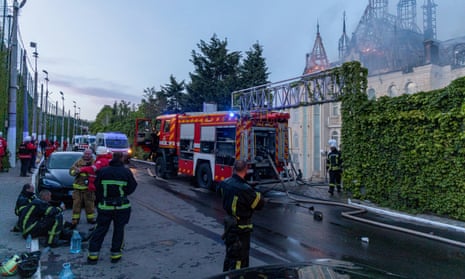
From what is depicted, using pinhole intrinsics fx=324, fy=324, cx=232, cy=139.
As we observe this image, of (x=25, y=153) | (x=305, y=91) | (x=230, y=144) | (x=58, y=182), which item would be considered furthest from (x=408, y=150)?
(x=25, y=153)

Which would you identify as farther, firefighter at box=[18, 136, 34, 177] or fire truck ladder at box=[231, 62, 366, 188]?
firefighter at box=[18, 136, 34, 177]

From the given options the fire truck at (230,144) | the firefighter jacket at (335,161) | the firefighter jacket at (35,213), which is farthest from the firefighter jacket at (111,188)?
the firefighter jacket at (335,161)

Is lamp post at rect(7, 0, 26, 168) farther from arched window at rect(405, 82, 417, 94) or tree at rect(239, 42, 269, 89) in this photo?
arched window at rect(405, 82, 417, 94)

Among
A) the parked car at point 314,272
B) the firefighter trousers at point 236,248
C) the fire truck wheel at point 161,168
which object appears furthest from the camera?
the fire truck wheel at point 161,168

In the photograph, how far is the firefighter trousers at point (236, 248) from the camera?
12.4 ft

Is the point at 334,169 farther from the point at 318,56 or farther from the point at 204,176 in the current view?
the point at 318,56

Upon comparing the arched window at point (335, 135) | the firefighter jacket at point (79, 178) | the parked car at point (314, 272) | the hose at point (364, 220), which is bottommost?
the hose at point (364, 220)

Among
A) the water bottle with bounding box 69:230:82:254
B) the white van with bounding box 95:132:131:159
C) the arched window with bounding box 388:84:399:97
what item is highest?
the arched window with bounding box 388:84:399:97

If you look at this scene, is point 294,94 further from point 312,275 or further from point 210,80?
point 210,80

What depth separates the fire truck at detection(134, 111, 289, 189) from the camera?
1066 cm

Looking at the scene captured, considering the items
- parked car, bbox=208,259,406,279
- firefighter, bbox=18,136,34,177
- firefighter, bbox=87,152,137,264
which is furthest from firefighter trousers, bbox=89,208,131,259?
firefighter, bbox=18,136,34,177

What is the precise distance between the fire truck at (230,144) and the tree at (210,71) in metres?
14.8

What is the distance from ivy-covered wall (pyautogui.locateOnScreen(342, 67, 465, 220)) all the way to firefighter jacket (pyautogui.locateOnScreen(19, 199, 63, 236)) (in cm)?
834

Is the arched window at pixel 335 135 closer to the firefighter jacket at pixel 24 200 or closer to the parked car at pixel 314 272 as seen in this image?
the firefighter jacket at pixel 24 200
